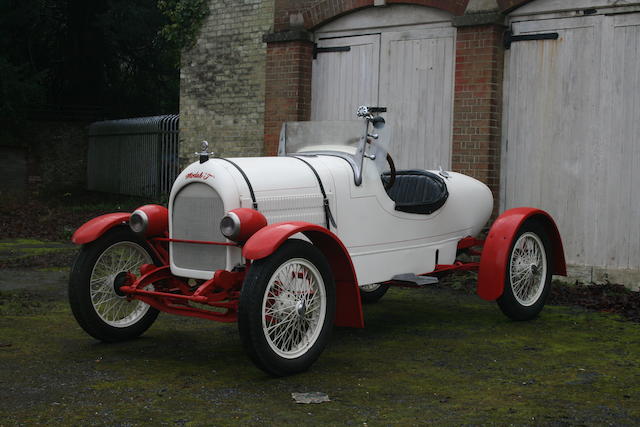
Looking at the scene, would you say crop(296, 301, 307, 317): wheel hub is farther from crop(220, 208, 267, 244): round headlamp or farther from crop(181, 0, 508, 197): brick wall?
crop(181, 0, 508, 197): brick wall

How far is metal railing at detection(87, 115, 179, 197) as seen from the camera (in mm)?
16984

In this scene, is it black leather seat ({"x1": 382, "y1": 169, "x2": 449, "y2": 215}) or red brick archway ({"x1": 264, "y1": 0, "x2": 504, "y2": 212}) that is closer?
black leather seat ({"x1": 382, "y1": 169, "x2": 449, "y2": 215})

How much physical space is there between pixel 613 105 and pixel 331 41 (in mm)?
3712

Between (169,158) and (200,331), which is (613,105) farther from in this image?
(169,158)

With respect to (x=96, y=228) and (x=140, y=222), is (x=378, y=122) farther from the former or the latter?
(x=96, y=228)

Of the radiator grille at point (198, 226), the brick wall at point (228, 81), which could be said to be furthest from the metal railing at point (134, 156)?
the radiator grille at point (198, 226)

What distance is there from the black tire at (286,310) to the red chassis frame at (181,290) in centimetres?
24

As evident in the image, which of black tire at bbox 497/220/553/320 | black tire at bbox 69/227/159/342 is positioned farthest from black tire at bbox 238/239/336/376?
black tire at bbox 497/220/553/320

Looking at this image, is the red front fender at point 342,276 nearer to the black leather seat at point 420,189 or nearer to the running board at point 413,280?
the running board at point 413,280

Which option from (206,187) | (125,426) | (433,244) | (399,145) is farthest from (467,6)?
(125,426)

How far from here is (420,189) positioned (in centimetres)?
646

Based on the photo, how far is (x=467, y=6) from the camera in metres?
8.64

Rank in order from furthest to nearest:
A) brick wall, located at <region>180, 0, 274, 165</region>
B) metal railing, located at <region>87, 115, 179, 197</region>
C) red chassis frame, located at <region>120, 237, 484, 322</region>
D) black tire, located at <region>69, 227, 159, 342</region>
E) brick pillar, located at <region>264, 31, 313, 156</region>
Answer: metal railing, located at <region>87, 115, 179, 197</region> → brick wall, located at <region>180, 0, 274, 165</region> → brick pillar, located at <region>264, 31, 313, 156</region> → black tire, located at <region>69, 227, 159, 342</region> → red chassis frame, located at <region>120, 237, 484, 322</region>

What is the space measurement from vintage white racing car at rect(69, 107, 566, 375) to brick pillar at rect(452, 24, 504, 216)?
2093mm
